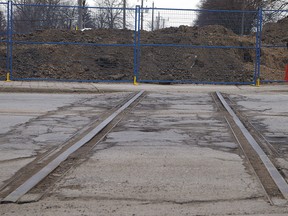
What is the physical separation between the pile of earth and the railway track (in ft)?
39.1

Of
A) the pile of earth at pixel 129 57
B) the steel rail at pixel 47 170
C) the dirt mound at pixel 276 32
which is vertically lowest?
the steel rail at pixel 47 170

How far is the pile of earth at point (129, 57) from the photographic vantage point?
78.3ft

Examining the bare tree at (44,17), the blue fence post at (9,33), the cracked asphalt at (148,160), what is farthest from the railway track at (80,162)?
the bare tree at (44,17)

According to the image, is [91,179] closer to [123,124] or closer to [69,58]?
[123,124]

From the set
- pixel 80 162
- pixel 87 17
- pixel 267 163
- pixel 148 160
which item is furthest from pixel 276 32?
pixel 80 162

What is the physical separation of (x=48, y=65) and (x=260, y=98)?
1058 centimetres

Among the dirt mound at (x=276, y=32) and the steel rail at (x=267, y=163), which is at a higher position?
the dirt mound at (x=276, y=32)

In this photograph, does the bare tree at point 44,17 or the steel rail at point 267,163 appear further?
the bare tree at point 44,17

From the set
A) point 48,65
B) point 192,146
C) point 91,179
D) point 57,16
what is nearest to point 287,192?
point 91,179

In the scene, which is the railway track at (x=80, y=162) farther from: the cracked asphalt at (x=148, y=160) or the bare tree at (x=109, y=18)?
the bare tree at (x=109, y=18)

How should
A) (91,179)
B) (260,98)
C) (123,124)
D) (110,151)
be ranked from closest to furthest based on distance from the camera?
(91,179) → (110,151) → (123,124) → (260,98)

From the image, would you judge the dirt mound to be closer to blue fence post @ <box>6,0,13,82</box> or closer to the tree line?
the tree line

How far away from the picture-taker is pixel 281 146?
9352 mm

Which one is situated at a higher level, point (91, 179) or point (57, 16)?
point (57, 16)
